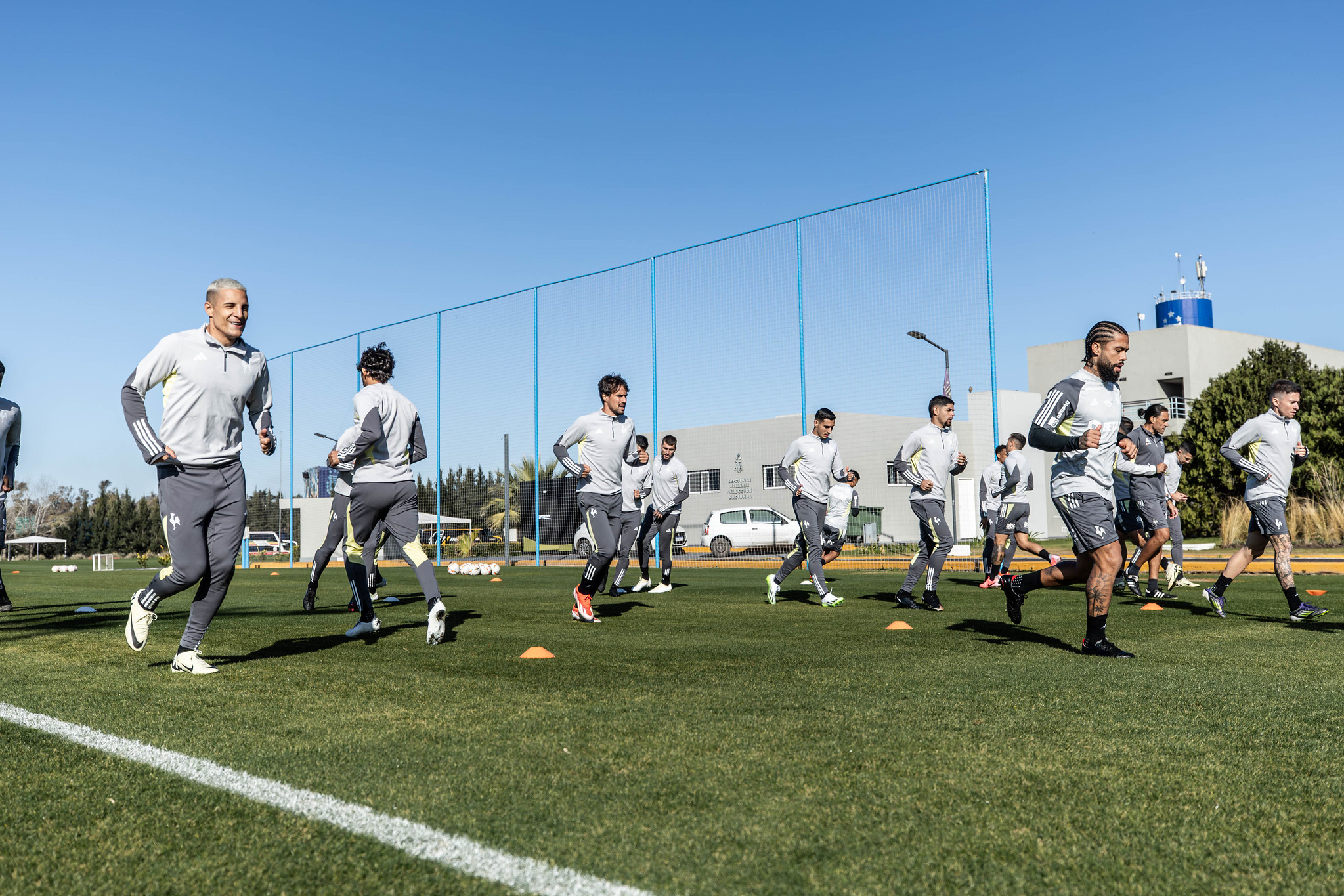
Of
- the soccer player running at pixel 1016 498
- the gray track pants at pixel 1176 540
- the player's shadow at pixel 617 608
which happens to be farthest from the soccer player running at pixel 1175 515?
the player's shadow at pixel 617 608

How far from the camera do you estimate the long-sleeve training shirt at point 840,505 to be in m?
10.8

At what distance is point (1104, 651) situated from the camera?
565 centimetres

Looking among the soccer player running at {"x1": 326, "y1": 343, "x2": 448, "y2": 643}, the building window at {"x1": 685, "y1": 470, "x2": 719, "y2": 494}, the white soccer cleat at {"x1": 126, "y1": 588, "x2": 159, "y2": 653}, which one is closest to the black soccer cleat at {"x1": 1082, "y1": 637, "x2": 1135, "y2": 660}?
the soccer player running at {"x1": 326, "y1": 343, "x2": 448, "y2": 643}

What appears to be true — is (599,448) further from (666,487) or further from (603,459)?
(666,487)

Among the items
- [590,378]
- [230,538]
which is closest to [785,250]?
[590,378]

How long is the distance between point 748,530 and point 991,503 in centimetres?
1464

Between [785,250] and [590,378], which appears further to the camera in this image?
[590,378]

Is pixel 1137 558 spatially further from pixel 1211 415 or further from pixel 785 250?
pixel 1211 415

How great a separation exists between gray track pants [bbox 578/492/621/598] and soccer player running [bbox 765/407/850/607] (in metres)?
2.08

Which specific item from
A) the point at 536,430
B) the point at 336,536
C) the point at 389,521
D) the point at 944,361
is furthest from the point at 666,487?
the point at 536,430

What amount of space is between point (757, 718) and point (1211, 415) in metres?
27.4

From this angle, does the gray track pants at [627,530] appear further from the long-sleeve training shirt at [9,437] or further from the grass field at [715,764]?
the long-sleeve training shirt at [9,437]

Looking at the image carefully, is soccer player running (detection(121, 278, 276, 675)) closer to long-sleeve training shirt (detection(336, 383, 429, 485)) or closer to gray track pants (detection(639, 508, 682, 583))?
long-sleeve training shirt (detection(336, 383, 429, 485))

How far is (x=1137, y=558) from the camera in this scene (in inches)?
403
